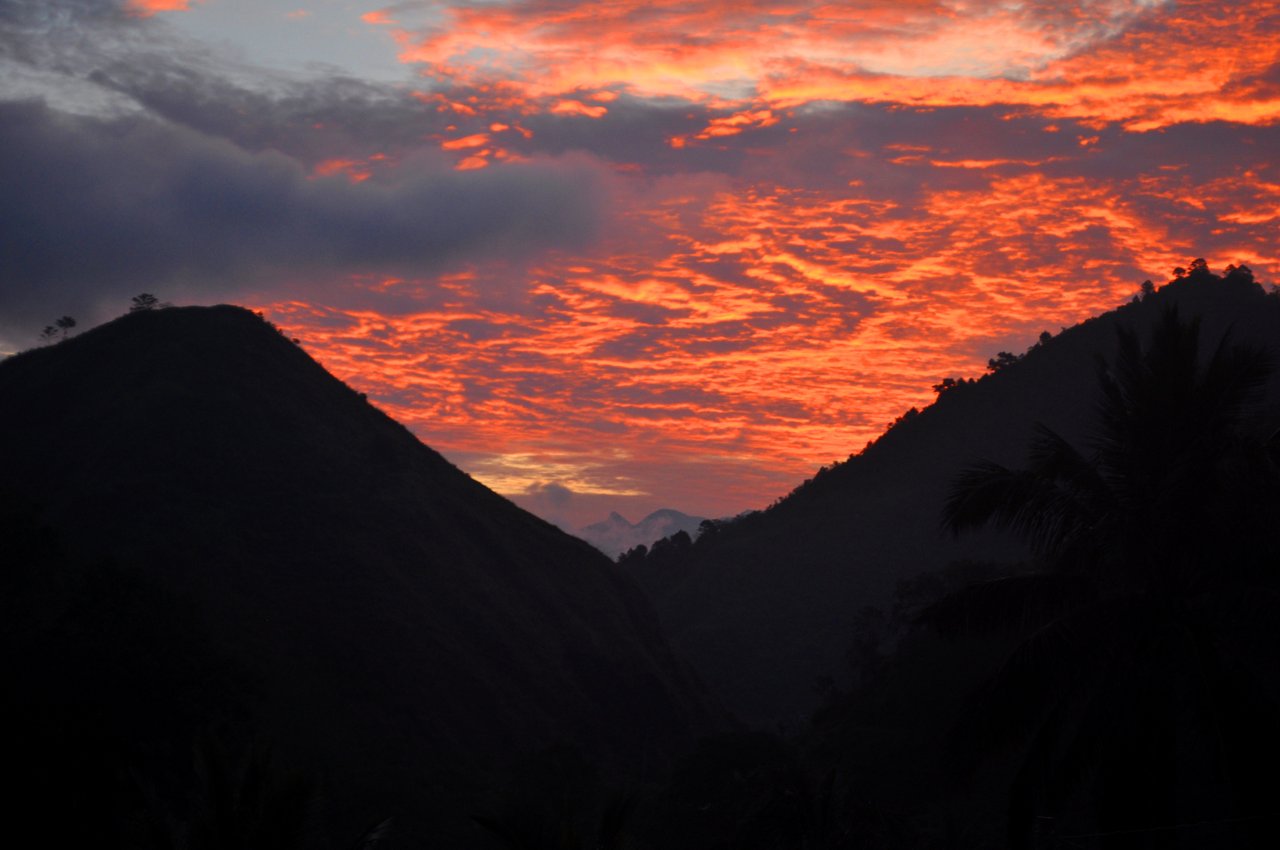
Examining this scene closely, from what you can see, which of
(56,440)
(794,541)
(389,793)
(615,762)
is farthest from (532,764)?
(794,541)

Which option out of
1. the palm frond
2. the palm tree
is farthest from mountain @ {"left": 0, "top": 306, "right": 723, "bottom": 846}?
the palm tree

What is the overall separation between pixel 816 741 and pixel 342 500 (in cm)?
3874

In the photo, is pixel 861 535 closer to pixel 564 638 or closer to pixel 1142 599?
pixel 564 638

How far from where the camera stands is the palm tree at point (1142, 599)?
38.7ft

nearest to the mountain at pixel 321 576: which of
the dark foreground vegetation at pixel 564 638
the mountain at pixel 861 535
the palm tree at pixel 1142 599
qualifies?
the dark foreground vegetation at pixel 564 638

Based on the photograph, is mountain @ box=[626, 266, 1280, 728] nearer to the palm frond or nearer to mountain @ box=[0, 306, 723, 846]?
mountain @ box=[0, 306, 723, 846]

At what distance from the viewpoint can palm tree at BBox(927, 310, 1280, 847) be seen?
11805 mm

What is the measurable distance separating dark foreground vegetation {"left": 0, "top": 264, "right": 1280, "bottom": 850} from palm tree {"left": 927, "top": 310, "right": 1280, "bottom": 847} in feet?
0.14

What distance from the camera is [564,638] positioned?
278 feet

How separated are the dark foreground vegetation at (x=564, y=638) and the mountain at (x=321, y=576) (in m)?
0.29

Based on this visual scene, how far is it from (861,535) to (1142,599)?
12294cm

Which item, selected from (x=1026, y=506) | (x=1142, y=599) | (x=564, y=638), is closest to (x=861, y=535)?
(x=564, y=638)

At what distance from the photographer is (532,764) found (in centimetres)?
5691

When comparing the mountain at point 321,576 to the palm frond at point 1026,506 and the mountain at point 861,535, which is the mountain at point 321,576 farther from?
the palm frond at point 1026,506
